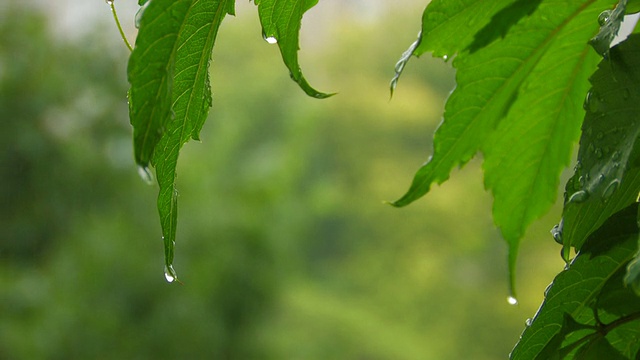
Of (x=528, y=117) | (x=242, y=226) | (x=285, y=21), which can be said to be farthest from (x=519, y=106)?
(x=242, y=226)

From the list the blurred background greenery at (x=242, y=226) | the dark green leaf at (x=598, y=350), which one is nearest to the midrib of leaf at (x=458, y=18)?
the dark green leaf at (x=598, y=350)

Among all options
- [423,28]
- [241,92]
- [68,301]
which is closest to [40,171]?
[68,301]

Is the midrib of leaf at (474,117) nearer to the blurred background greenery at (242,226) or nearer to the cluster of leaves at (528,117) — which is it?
the cluster of leaves at (528,117)

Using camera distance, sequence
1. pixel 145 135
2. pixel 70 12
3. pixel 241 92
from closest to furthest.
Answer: pixel 145 135, pixel 70 12, pixel 241 92

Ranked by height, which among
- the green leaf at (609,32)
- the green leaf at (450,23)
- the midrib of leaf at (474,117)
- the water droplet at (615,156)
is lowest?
the water droplet at (615,156)

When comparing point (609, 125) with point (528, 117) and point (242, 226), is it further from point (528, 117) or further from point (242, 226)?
point (242, 226)

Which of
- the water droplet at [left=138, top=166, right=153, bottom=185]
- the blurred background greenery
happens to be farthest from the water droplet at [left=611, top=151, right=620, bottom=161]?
the blurred background greenery

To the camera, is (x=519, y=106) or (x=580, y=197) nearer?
(x=580, y=197)

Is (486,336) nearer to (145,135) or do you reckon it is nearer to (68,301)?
(68,301)
